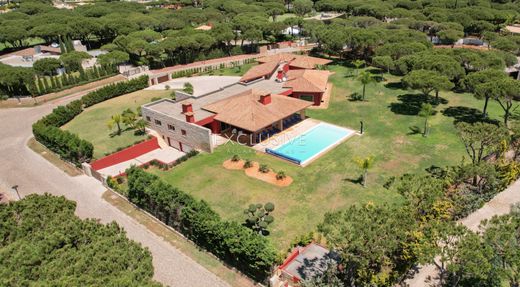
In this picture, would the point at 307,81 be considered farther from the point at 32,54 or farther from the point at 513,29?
the point at 513,29

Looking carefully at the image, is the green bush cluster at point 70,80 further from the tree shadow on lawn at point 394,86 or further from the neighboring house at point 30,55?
the tree shadow on lawn at point 394,86

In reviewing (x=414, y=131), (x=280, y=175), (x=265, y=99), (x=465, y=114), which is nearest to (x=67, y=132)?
(x=265, y=99)

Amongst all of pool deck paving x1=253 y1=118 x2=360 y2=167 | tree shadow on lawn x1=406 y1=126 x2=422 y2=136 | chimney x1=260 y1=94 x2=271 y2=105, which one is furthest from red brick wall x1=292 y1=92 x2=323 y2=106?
tree shadow on lawn x1=406 y1=126 x2=422 y2=136

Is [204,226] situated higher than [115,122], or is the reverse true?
[115,122]

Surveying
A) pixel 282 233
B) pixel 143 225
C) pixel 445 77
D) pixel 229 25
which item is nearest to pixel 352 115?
pixel 445 77

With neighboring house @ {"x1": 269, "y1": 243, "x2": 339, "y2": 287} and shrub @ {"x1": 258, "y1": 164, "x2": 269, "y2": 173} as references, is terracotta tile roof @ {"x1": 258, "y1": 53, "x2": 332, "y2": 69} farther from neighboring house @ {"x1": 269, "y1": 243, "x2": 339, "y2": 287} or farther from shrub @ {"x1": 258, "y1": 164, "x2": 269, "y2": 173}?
neighboring house @ {"x1": 269, "y1": 243, "x2": 339, "y2": 287}

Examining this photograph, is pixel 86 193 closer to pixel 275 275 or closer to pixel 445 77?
pixel 275 275
